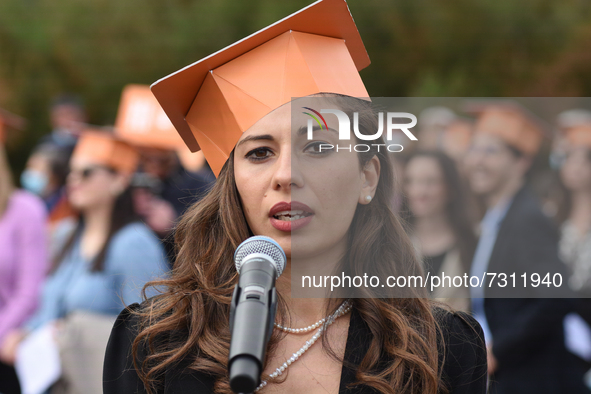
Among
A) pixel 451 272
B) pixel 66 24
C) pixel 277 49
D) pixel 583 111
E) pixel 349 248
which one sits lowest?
pixel 349 248

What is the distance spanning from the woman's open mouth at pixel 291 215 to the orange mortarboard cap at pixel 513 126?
2.10 metres

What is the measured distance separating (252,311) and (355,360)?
0.62 meters

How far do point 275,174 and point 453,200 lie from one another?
2124 mm

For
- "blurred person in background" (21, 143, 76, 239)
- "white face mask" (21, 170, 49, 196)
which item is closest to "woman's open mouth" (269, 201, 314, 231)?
"blurred person in background" (21, 143, 76, 239)

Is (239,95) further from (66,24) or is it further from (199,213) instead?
(66,24)

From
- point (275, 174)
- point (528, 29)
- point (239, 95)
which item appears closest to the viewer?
point (275, 174)

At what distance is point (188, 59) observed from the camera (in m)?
8.54

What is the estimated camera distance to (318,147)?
58.9 inches

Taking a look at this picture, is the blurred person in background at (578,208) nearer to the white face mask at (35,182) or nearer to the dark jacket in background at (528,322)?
the dark jacket in background at (528,322)

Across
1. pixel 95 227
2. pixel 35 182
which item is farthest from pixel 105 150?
pixel 35 182

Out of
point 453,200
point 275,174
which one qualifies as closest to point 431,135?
point 453,200

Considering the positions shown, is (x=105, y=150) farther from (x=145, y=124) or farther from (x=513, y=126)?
(x=513, y=126)

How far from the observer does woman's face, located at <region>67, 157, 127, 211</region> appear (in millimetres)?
4109

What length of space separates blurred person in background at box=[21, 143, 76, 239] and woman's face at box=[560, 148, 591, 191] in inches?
146
